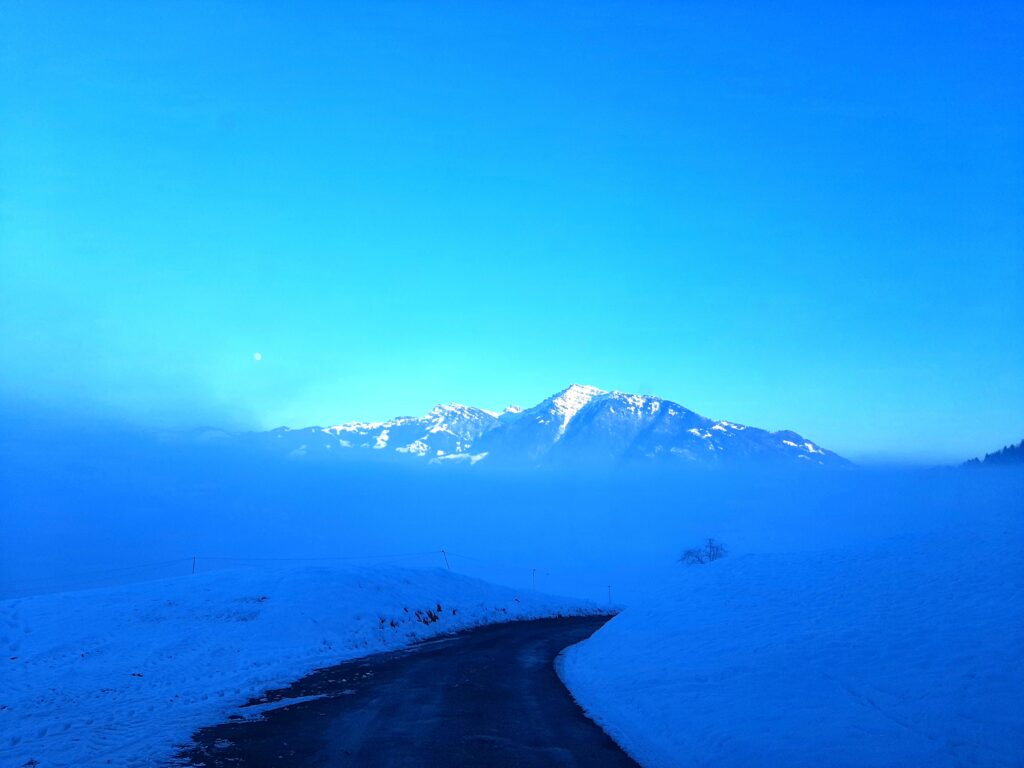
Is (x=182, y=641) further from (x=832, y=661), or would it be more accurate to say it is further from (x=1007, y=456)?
(x=1007, y=456)

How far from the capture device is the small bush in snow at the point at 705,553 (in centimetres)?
8612

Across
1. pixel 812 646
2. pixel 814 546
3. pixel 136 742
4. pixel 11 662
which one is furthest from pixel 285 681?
pixel 814 546

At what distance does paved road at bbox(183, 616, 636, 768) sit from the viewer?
476 inches

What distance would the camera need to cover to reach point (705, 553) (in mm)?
89188

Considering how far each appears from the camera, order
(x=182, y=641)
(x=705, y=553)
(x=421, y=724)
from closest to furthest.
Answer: (x=421, y=724) → (x=182, y=641) → (x=705, y=553)

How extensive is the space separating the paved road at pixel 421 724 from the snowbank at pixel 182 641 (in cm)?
156

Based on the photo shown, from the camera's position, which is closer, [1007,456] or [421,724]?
[421,724]

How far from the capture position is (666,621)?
25.0m

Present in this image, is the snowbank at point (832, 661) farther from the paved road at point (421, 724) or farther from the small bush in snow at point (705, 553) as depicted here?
the small bush in snow at point (705, 553)

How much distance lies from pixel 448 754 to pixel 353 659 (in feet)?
46.4

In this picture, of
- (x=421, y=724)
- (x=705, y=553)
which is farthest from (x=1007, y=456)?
(x=421, y=724)

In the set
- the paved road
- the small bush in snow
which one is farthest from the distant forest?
the paved road

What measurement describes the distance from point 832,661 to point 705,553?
7676 centimetres

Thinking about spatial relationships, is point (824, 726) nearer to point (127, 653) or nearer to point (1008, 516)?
point (1008, 516)
